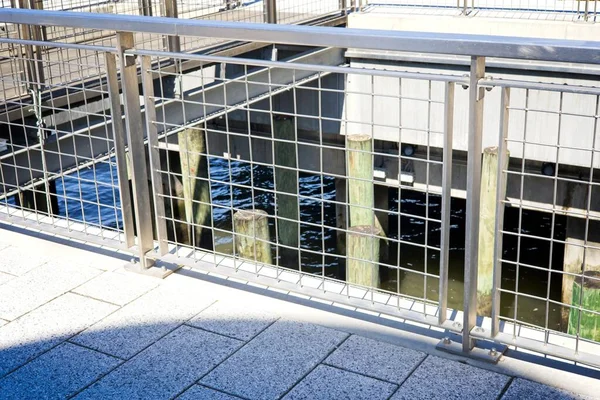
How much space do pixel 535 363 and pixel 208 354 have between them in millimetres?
1264

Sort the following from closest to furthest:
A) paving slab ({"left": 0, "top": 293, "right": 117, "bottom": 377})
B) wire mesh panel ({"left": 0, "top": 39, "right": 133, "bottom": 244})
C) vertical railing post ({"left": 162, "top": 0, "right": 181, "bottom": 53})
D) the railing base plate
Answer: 1. paving slab ({"left": 0, "top": 293, "right": 117, "bottom": 377})
2. the railing base plate
3. wire mesh panel ({"left": 0, "top": 39, "right": 133, "bottom": 244})
4. vertical railing post ({"left": 162, "top": 0, "right": 181, "bottom": 53})

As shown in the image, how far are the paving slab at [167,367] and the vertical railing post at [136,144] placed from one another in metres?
0.71

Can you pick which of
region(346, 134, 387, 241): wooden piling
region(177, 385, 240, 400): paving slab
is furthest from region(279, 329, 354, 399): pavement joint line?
region(346, 134, 387, 241): wooden piling

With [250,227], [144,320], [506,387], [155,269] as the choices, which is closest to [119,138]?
[155,269]

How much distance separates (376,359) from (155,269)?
1.36 m

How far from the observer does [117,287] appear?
12.8 feet

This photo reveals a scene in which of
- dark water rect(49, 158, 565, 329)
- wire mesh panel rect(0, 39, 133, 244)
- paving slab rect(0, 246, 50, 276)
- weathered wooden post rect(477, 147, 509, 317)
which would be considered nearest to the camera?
paving slab rect(0, 246, 50, 276)

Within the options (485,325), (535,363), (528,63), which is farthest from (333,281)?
(528,63)

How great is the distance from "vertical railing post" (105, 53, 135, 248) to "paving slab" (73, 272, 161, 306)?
0.19 m

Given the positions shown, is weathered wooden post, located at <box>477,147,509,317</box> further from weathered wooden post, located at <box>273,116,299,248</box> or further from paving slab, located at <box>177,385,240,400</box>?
paving slab, located at <box>177,385,240,400</box>

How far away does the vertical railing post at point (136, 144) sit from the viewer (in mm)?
3744

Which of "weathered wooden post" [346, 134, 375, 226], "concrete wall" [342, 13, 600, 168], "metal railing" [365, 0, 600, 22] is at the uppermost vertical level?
"metal railing" [365, 0, 600, 22]

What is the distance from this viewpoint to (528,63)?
10.4 m

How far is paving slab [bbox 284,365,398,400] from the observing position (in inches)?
114
